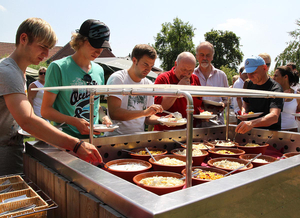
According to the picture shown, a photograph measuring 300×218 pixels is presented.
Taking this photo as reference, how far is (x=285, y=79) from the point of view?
146 inches

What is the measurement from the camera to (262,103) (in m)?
2.67

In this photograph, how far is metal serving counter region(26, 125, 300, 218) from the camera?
0.79 metres

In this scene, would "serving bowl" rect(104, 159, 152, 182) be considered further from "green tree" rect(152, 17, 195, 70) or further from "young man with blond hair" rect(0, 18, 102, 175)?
"green tree" rect(152, 17, 195, 70)

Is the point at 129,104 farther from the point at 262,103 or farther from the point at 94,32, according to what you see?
the point at 262,103

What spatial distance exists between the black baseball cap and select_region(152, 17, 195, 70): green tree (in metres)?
32.6

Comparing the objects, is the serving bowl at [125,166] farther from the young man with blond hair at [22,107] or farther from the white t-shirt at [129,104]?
the white t-shirt at [129,104]

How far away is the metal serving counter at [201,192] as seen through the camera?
790 millimetres

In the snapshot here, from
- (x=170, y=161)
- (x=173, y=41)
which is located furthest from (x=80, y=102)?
(x=173, y=41)

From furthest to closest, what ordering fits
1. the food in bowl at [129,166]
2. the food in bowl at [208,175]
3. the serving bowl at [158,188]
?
the food in bowl at [129,166]
the food in bowl at [208,175]
the serving bowl at [158,188]

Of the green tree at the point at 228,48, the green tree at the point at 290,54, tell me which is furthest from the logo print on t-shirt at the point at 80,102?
the green tree at the point at 228,48

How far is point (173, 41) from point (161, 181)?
1372 inches

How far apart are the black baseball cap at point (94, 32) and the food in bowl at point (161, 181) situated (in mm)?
1195

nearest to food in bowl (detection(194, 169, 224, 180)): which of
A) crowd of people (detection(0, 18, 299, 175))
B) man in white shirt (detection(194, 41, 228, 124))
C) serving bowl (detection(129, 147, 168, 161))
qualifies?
serving bowl (detection(129, 147, 168, 161))

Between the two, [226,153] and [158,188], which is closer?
[158,188]
